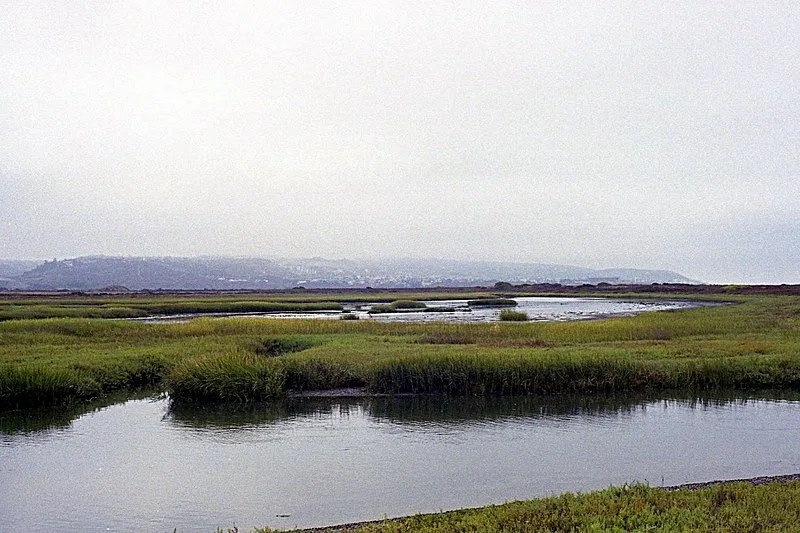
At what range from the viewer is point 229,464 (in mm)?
14727

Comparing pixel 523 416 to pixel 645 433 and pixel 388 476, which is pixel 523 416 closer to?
pixel 645 433

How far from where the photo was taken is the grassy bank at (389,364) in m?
21.4

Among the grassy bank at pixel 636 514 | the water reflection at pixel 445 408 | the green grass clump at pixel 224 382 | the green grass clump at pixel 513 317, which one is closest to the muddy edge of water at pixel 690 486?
the grassy bank at pixel 636 514

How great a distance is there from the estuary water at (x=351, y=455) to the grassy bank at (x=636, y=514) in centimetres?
203

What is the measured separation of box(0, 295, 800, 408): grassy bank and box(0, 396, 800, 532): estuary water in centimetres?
97

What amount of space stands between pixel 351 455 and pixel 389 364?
7.87 m

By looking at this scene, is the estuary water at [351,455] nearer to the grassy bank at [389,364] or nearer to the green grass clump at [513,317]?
the grassy bank at [389,364]

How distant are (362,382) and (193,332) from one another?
1540 centimetres

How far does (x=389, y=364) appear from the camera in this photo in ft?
75.7

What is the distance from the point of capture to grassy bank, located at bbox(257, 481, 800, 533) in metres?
8.90

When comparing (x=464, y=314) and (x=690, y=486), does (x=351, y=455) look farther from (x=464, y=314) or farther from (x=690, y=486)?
(x=464, y=314)

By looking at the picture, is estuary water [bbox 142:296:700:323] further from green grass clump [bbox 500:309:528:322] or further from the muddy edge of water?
the muddy edge of water

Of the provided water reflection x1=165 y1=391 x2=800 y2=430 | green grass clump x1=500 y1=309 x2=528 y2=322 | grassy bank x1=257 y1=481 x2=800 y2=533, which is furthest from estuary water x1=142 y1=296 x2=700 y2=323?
grassy bank x1=257 y1=481 x2=800 y2=533

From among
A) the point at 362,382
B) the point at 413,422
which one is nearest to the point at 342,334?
the point at 362,382
